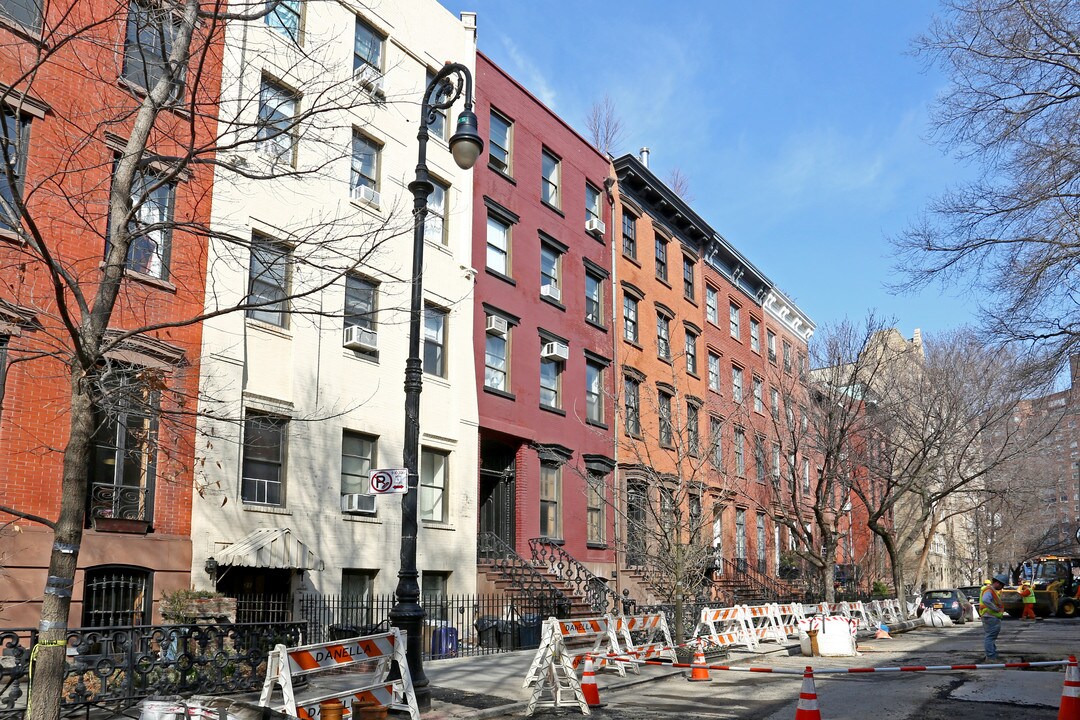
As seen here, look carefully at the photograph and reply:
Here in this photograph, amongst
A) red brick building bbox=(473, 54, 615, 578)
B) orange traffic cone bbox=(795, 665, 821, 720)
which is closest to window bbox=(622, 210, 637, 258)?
red brick building bbox=(473, 54, 615, 578)

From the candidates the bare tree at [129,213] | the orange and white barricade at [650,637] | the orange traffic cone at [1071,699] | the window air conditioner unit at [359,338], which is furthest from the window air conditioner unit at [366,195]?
the orange traffic cone at [1071,699]

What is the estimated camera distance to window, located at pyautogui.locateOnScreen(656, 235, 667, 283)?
32156mm

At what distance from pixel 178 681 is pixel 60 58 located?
982cm

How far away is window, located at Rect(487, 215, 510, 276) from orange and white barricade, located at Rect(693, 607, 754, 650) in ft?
32.9

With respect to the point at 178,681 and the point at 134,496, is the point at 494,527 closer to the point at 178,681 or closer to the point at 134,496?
the point at 134,496

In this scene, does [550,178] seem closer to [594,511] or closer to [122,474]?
[594,511]

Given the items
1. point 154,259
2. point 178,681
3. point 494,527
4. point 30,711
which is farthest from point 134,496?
point 494,527

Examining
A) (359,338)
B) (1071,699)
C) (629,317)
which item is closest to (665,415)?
(629,317)

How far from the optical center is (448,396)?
69.8ft

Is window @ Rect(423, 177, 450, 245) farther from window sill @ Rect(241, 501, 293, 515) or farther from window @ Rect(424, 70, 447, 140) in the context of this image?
window sill @ Rect(241, 501, 293, 515)

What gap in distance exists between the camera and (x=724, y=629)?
20.3 metres

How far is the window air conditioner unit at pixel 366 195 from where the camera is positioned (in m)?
19.0

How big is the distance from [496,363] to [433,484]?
12.8ft

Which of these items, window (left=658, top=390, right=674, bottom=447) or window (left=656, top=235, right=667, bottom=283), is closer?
window (left=658, top=390, right=674, bottom=447)
